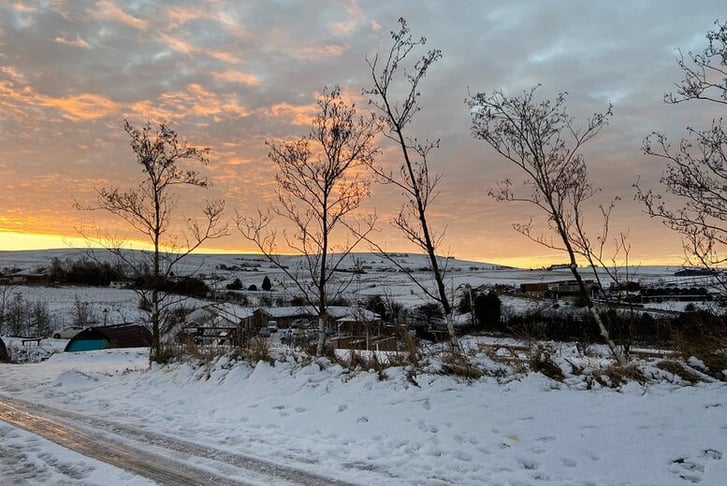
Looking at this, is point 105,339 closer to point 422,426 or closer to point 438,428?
point 422,426

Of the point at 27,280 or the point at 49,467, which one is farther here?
the point at 27,280

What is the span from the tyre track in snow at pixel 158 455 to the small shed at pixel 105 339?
3047 cm

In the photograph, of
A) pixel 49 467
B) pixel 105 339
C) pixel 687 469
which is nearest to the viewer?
pixel 687 469

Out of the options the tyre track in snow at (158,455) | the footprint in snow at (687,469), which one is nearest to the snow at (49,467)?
the tyre track in snow at (158,455)

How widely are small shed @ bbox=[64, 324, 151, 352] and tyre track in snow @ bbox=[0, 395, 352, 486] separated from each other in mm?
30469

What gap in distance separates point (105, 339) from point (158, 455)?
119 ft

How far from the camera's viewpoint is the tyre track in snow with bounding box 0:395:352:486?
219 inches

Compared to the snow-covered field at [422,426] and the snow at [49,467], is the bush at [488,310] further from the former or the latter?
the snow at [49,467]

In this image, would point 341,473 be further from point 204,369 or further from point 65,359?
point 65,359

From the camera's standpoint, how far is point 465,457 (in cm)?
601

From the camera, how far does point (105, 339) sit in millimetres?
38312

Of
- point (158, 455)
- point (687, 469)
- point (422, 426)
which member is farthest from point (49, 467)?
point (687, 469)

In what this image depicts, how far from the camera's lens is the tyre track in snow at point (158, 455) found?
5.56m

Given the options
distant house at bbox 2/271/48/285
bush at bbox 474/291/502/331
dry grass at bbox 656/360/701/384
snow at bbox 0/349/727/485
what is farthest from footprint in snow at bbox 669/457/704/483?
distant house at bbox 2/271/48/285
